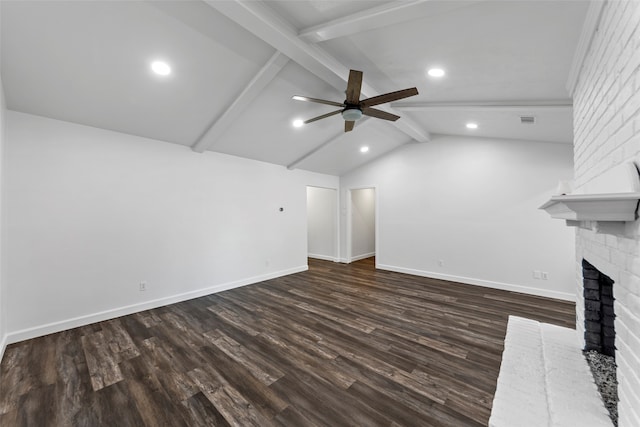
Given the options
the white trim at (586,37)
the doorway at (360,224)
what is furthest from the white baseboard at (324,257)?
the white trim at (586,37)

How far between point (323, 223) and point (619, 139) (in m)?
6.34

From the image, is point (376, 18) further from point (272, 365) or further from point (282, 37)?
point (272, 365)

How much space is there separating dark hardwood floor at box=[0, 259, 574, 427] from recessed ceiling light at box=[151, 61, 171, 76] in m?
2.79

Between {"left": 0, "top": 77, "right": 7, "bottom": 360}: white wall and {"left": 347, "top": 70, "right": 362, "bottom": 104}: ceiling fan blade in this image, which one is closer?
{"left": 347, "top": 70, "right": 362, "bottom": 104}: ceiling fan blade

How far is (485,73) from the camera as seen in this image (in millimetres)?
2535

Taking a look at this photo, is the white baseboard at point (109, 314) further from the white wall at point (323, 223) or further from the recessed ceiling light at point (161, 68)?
the recessed ceiling light at point (161, 68)

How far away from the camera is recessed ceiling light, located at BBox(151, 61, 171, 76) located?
8.11ft

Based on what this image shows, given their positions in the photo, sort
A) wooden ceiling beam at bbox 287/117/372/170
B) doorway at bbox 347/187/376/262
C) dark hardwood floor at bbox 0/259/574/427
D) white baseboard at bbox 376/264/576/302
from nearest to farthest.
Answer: dark hardwood floor at bbox 0/259/574/427
white baseboard at bbox 376/264/576/302
wooden ceiling beam at bbox 287/117/372/170
doorway at bbox 347/187/376/262

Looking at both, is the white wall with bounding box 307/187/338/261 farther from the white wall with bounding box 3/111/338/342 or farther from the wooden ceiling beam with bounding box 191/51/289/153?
the wooden ceiling beam with bounding box 191/51/289/153

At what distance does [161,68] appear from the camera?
99.7 inches

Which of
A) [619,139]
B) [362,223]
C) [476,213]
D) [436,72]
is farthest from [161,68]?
[362,223]

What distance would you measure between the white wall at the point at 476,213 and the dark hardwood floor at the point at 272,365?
79 cm

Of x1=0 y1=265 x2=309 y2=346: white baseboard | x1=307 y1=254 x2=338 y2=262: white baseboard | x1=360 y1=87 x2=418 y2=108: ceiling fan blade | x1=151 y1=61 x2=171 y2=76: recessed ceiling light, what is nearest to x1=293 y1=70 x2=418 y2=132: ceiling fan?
x1=360 y1=87 x2=418 y2=108: ceiling fan blade

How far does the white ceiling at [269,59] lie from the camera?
1.87 meters
